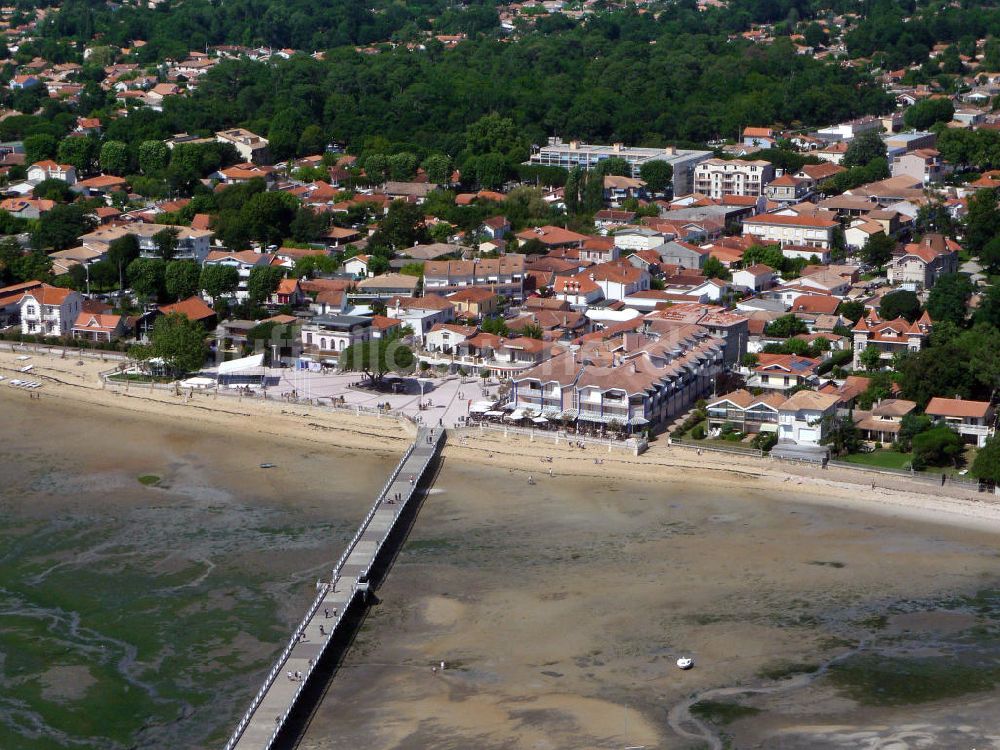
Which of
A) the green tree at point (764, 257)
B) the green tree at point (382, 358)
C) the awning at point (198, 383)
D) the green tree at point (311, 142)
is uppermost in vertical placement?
the green tree at point (311, 142)

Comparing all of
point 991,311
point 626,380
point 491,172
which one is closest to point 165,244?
point 491,172

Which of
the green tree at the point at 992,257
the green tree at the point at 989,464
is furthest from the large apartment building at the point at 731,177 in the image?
the green tree at the point at 989,464

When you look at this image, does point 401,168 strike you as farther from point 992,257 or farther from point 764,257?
point 992,257

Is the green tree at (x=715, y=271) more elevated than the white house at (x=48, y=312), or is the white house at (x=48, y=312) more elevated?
the green tree at (x=715, y=271)

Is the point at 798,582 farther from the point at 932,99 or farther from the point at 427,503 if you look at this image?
the point at 932,99

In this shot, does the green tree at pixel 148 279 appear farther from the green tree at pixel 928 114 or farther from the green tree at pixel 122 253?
the green tree at pixel 928 114

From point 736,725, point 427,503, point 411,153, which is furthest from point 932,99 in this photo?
point 736,725
